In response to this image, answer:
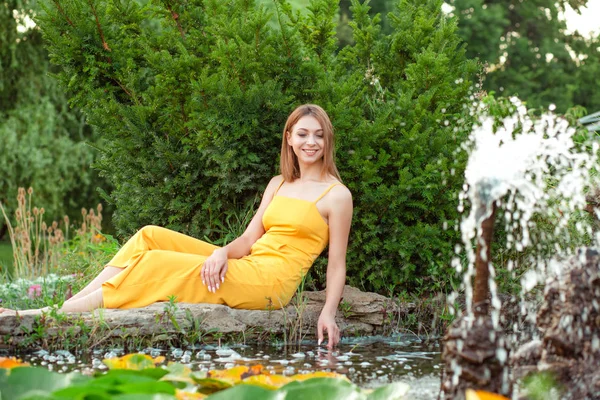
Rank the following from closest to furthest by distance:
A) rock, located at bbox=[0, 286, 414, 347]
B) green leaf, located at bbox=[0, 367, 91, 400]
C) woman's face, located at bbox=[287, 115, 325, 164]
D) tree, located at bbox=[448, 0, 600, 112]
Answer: green leaf, located at bbox=[0, 367, 91, 400], rock, located at bbox=[0, 286, 414, 347], woman's face, located at bbox=[287, 115, 325, 164], tree, located at bbox=[448, 0, 600, 112]

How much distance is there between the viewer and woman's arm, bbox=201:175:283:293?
4.57m

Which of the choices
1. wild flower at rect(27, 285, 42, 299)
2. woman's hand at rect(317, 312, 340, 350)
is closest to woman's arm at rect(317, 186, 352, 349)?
woman's hand at rect(317, 312, 340, 350)

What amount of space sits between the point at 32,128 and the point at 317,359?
12221 millimetres

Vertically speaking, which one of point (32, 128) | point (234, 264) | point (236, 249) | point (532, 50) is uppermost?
point (532, 50)

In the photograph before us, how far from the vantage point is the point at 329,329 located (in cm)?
445

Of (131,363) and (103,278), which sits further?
(103,278)

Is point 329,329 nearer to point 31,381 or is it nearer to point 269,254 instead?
point 269,254

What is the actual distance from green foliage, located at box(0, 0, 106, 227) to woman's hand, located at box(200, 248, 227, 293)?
10.6m

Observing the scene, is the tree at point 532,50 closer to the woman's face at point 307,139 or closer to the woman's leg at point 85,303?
the woman's face at point 307,139

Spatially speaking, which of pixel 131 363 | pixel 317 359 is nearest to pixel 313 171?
pixel 317 359

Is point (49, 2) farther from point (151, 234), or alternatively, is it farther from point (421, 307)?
point (421, 307)

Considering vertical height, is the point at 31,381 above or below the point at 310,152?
below

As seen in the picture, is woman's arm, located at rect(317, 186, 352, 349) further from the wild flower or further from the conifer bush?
the wild flower

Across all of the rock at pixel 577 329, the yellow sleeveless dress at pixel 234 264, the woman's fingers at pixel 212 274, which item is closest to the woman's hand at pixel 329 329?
the yellow sleeveless dress at pixel 234 264
